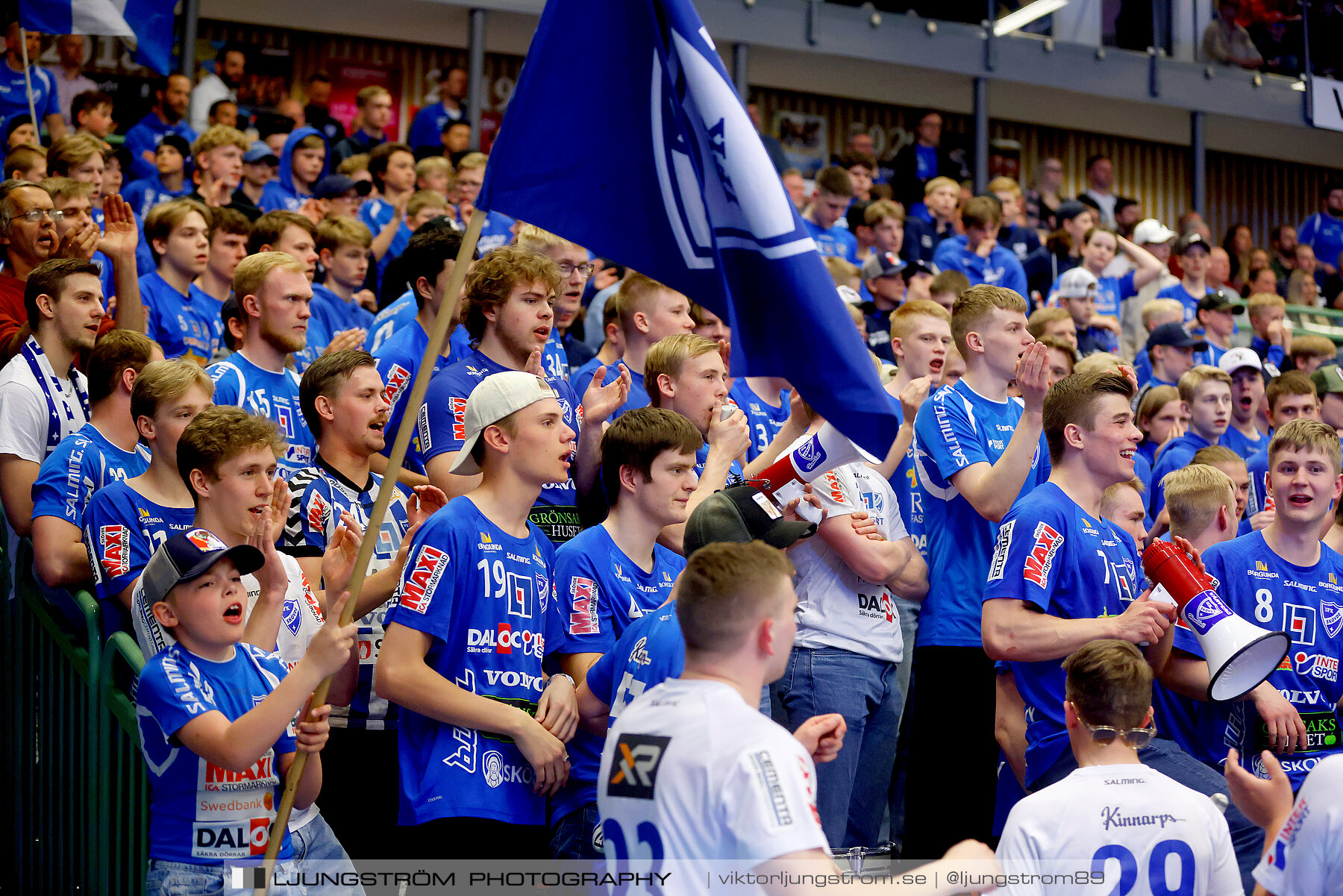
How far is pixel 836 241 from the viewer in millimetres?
11219

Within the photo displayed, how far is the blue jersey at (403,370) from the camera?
18.0 feet

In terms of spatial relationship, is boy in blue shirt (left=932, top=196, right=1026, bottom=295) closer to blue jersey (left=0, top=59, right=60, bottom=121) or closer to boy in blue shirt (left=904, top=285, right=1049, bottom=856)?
boy in blue shirt (left=904, top=285, right=1049, bottom=856)

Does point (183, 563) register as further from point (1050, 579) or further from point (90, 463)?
point (1050, 579)

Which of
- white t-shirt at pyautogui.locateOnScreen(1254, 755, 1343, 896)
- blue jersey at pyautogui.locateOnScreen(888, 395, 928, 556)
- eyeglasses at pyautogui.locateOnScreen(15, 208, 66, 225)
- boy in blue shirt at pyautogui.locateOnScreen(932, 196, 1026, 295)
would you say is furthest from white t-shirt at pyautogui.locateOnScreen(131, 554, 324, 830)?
boy in blue shirt at pyautogui.locateOnScreen(932, 196, 1026, 295)

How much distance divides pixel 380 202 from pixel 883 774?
6.91 meters

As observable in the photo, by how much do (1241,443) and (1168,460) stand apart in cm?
126

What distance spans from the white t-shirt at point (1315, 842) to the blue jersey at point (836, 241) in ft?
25.8

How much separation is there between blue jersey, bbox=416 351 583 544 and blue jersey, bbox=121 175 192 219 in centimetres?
550

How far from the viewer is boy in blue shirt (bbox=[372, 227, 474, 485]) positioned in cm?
562

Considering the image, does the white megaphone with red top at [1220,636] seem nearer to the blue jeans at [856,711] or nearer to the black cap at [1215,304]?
the blue jeans at [856,711]

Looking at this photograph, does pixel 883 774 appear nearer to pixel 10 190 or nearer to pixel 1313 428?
pixel 1313 428

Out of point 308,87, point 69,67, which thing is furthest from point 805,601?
point 308,87

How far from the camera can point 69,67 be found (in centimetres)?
1191

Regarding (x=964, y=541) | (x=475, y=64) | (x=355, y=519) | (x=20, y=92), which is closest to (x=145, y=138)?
(x=20, y=92)
